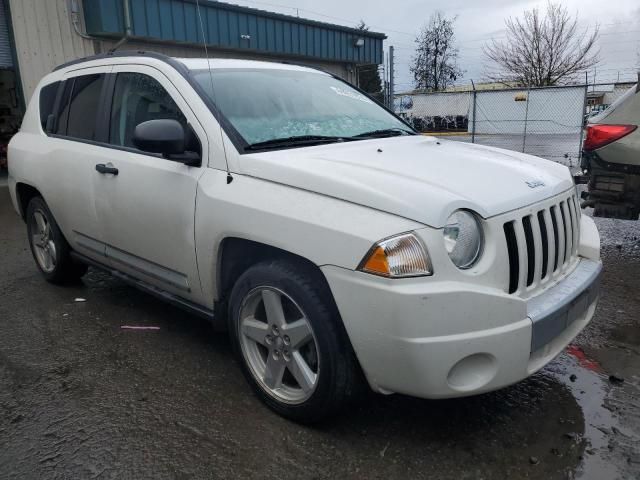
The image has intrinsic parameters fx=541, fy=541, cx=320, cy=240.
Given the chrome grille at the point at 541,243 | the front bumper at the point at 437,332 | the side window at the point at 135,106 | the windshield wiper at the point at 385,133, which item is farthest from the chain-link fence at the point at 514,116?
the front bumper at the point at 437,332

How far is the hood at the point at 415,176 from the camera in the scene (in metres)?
2.19

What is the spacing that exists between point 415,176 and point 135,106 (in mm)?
2013

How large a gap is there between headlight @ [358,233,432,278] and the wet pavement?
2.88 feet

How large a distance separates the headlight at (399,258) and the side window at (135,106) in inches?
62.1

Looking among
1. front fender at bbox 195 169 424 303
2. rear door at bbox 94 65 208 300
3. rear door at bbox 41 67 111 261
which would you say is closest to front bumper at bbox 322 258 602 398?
front fender at bbox 195 169 424 303

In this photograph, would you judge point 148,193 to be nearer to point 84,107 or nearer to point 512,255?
point 84,107

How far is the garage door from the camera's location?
9.41 m

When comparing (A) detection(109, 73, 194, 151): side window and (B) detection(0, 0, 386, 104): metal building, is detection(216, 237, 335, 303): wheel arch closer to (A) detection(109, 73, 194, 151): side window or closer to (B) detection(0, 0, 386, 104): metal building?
(A) detection(109, 73, 194, 151): side window

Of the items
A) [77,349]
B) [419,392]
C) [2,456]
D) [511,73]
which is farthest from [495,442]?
[511,73]

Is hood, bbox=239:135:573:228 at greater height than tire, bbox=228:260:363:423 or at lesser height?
greater

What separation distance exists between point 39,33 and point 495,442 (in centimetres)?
1044

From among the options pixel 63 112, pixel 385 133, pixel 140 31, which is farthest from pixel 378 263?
pixel 140 31

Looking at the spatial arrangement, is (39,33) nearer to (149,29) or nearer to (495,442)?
(149,29)

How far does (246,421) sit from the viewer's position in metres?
2.65
